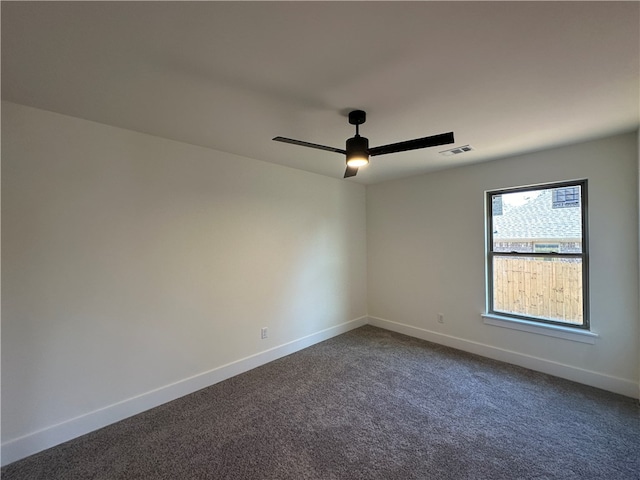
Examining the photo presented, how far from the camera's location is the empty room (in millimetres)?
1402

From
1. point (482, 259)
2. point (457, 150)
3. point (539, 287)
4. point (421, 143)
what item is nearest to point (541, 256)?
point (539, 287)

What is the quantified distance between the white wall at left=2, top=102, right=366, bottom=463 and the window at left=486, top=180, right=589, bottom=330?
2595 mm

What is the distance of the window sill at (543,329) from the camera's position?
280 cm

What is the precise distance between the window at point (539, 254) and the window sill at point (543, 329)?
0.09 meters

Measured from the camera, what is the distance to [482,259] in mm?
3512

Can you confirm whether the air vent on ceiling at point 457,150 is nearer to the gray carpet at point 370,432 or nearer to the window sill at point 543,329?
the window sill at point 543,329

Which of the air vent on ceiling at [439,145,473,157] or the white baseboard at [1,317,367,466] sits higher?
the air vent on ceiling at [439,145,473,157]

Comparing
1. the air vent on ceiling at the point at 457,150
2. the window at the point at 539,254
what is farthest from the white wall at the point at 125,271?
the window at the point at 539,254

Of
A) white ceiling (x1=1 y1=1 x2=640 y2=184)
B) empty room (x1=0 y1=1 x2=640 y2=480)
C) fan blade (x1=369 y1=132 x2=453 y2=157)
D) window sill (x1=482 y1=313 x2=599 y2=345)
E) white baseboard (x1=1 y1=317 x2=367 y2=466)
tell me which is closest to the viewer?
white ceiling (x1=1 y1=1 x2=640 y2=184)

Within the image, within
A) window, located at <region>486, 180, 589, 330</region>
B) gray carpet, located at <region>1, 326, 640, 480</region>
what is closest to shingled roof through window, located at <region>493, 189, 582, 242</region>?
window, located at <region>486, 180, 589, 330</region>

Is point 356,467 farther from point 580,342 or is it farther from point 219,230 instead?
point 580,342

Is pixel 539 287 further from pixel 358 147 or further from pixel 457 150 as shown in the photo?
pixel 358 147

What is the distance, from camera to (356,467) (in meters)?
1.82

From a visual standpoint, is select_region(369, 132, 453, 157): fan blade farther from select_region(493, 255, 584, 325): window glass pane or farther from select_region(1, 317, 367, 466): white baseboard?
select_region(1, 317, 367, 466): white baseboard
